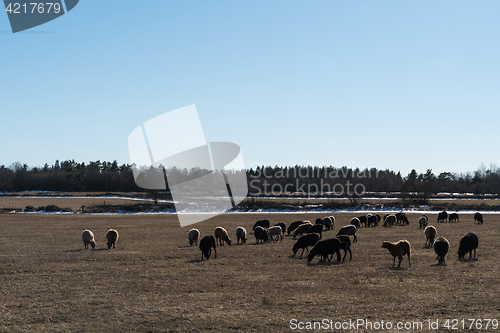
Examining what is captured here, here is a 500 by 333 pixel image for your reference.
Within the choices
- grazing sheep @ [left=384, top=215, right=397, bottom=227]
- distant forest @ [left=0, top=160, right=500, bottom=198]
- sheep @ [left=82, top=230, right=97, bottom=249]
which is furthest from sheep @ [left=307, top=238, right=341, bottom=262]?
distant forest @ [left=0, top=160, right=500, bottom=198]

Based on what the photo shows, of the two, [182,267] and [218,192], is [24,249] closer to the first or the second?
[182,267]

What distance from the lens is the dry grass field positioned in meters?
9.27

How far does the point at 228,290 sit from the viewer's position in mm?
12055

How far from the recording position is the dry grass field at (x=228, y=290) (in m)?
9.27

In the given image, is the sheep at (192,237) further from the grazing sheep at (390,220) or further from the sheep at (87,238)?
the grazing sheep at (390,220)

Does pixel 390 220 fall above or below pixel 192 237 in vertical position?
below

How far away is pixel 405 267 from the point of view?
15.7 metres

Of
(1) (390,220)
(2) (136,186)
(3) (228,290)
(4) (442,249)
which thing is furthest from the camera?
(2) (136,186)

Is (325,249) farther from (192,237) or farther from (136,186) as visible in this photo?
(136,186)

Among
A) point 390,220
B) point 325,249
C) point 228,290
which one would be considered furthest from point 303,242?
point 390,220

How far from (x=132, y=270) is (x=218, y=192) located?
98320mm

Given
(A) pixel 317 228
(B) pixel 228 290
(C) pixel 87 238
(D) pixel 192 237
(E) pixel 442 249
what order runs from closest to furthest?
1. (B) pixel 228 290
2. (E) pixel 442 249
3. (C) pixel 87 238
4. (D) pixel 192 237
5. (A) pixel 317 228

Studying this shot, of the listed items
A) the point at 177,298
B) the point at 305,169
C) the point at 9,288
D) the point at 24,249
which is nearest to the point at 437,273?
the point at 177,298

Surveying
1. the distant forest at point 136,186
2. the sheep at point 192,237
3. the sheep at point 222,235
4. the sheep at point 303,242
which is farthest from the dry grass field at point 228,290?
the distant forest at point 136,186
